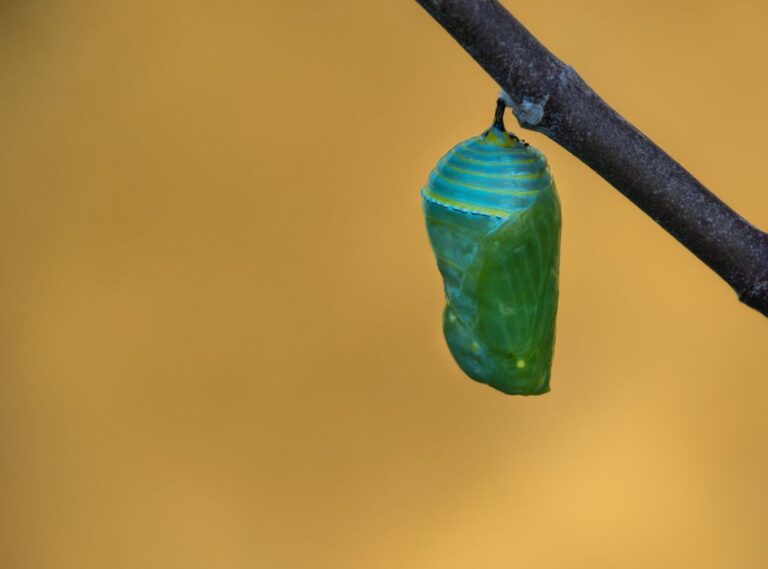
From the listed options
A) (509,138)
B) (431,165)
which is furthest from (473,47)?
(431,165)

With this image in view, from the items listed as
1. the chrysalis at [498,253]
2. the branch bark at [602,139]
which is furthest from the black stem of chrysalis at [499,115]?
the branch bark at [602,139]

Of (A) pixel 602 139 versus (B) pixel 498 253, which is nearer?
(A) pixel 602 139

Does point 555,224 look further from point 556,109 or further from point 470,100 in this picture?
point 470,100

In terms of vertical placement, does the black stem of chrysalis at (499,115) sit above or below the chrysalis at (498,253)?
above

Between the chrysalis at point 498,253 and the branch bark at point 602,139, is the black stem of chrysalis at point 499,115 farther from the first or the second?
the branch bark at point 602,139

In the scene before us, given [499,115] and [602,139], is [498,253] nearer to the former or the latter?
[499,115]

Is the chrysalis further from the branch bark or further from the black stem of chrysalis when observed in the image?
the branch bark

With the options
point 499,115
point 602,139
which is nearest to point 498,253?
point 499,115
